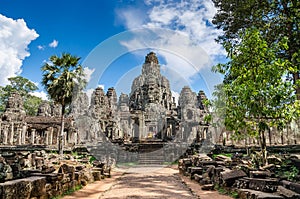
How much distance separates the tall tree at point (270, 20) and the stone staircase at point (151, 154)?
39.8ft

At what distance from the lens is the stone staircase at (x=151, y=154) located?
71.5ft

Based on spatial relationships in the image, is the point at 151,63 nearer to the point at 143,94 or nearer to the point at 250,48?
the point at 143,94

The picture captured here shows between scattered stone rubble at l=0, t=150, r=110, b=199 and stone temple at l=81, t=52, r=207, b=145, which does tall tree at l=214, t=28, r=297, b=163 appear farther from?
stone temple at l=81, t=52, r=207, b=145

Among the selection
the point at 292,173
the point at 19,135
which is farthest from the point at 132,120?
the point at 292,173

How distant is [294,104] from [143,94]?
37.2 meters

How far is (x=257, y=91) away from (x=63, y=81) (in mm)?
16065

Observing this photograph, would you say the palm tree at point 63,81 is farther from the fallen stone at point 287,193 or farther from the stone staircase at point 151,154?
the fallen stone at point 287,193

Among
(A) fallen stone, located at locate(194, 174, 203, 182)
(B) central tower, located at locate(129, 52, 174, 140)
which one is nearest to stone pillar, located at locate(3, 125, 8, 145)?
(B) central tower, located at locate(129, 52, 174, 140)

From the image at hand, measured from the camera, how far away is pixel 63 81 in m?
20.1

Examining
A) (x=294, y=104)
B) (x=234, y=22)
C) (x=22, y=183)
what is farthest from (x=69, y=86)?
(x=294, y=104)

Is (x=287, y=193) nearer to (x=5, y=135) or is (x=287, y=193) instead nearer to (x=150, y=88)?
(x=5, y=135)

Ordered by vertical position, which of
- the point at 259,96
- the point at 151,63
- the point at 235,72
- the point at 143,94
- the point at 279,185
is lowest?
the point at 279,185

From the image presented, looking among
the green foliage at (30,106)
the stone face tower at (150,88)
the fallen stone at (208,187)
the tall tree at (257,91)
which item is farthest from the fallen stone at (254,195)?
the green foliage at (30,106)

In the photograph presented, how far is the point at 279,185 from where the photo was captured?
6.62 metres
